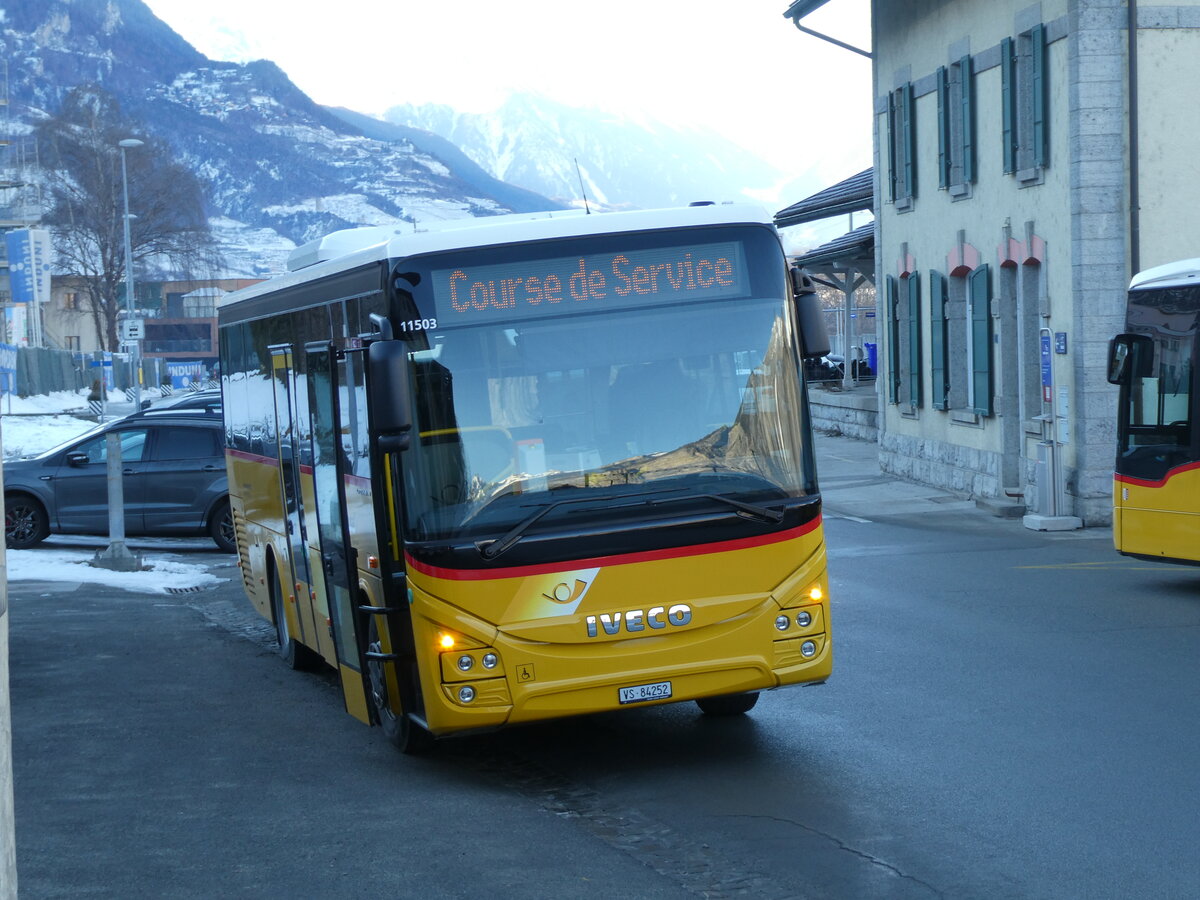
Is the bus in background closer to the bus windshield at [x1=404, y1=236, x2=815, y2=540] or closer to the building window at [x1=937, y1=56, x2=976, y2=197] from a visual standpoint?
the bus windshield at [x1=404, y1=236, x2=815, y2=540]

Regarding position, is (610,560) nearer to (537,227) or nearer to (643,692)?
(643,692)

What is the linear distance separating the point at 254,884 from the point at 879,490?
2101 cm

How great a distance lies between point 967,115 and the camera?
77.7 ft

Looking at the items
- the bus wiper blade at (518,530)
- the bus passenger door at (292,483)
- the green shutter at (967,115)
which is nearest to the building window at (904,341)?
the green shutter at (967,115)

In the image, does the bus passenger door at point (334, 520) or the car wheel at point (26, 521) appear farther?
the car wheel at point (26, 521)

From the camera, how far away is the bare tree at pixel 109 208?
90.1 m

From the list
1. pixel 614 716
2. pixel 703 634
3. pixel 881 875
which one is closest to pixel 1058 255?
pixel 614 716

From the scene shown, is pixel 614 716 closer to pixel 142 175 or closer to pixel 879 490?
pixel 879 490

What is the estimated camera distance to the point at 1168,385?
13.9 m

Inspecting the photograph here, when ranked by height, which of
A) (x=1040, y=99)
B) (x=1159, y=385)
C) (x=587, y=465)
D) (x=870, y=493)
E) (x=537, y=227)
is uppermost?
(x=1040, y=99)

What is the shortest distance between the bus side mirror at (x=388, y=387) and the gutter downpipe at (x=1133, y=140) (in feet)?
48.6

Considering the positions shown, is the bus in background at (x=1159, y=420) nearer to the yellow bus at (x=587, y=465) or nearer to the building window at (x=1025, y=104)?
the yellow bus at (x=587, y=465)

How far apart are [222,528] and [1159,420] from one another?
11.8 meters

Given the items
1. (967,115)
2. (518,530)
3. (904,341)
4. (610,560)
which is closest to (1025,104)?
(967,115)
